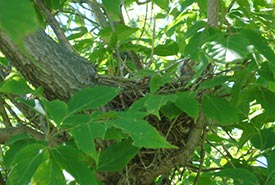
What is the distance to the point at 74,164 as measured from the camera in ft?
2.46

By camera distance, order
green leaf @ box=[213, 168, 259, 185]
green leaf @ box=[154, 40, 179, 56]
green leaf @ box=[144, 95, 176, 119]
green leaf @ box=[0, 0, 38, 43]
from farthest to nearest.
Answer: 1. green leaf @ box=[154, 40, 179, 56]
2. green leaf @ box=[213, 168, 259, 185]
3. green leaf @ box=[144, 95, 176, 119]
4. green leaf @ box=[0, 0, 38, 43]

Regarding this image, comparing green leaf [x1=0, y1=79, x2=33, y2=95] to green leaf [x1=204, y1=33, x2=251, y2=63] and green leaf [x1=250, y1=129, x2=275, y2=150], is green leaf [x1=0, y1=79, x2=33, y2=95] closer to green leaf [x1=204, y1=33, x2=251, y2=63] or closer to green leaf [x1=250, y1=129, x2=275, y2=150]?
green leaf [x1=204, y1=33, x2=251, y2=63]

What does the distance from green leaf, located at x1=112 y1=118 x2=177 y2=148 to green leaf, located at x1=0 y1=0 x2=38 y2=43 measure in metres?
0.44

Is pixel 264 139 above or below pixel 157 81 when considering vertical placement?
below

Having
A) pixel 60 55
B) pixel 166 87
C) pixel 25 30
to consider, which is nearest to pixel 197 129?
pixel 166 87

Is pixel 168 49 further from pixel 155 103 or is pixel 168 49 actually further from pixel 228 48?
pixel 228 48

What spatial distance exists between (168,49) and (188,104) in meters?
0.31

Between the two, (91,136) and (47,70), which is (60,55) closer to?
(47,70)

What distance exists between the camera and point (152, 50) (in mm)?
1184

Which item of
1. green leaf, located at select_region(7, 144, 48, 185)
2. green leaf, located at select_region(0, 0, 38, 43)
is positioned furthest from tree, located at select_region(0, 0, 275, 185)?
green leaf, located at select_region(0, 0, 38, 43)

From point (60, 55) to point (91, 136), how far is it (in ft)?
1.33

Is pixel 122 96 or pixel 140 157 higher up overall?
pixel 122 96

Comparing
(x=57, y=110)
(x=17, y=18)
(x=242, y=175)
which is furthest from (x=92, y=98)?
(x=17, y=18)

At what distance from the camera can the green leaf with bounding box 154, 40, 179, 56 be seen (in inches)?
45.4
